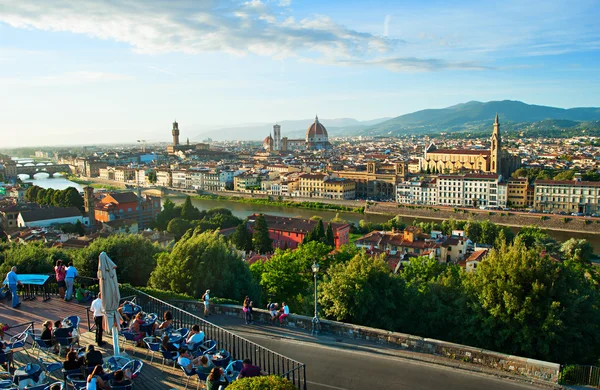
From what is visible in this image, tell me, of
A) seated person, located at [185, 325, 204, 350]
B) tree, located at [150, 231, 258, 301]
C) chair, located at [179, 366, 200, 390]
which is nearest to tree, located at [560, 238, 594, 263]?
tree, located at [150, 231, 258, 301]

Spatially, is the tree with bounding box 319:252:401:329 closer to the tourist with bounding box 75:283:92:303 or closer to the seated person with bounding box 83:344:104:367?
the tourist with bounding box 75:283:92:303

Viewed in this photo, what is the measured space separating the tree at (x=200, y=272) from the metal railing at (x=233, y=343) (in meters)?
1.20

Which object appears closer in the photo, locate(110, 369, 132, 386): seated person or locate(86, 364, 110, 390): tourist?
locate(86, 364, 110, 390): tourist

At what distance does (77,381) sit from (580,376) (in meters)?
3.99

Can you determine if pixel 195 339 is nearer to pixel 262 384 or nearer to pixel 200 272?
pixel 262 384

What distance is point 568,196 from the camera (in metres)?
30.9

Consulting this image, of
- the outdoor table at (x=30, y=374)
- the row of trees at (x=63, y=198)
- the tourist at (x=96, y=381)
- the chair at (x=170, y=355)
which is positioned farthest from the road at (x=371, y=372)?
the row of trees at (x=63, y=198)

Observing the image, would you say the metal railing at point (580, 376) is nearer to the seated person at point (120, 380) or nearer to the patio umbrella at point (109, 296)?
the seated person at point (120, 380)

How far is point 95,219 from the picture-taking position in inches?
952

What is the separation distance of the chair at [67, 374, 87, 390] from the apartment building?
31.8 meters

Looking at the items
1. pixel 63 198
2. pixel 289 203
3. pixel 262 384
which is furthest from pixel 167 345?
pixel 289 203

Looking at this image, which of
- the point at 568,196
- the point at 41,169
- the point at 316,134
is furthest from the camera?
the point at 316,134

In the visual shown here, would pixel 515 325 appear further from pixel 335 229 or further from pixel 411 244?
pixel 335 229

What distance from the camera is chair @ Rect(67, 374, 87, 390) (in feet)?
11.6
